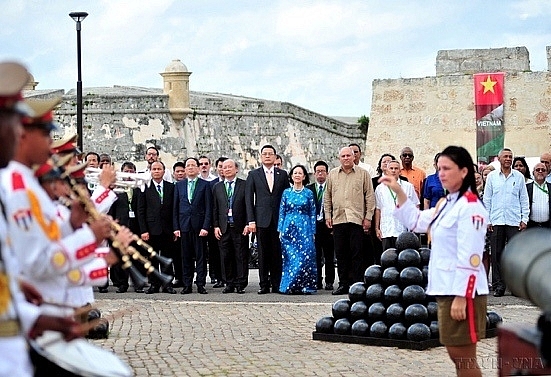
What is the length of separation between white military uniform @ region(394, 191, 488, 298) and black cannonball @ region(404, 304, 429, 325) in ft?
12.4

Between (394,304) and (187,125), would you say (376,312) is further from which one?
(187,125)

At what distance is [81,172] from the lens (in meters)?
8.12

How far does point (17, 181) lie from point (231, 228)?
1372 cm

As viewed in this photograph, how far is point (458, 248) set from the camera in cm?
852

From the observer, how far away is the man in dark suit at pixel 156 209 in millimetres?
19688

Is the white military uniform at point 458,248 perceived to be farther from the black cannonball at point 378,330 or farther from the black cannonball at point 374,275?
the black cannonball at point 374,275

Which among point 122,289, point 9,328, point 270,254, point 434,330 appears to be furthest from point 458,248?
point 122,289

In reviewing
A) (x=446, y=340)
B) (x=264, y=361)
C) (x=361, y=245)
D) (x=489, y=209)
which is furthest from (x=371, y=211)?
(x=446, y=340)

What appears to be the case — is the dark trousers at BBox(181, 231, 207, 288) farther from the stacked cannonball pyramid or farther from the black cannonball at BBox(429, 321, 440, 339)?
the black cannonball at BBox(429, 321, 440, 339)

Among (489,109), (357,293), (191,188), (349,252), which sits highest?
(489,109)

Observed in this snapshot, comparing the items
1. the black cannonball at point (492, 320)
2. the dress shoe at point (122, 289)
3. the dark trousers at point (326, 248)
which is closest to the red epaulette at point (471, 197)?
the black cannonball at point (492, 320)

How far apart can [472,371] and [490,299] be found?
29.6 ft

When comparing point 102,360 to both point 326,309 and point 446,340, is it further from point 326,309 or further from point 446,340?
point 326,309

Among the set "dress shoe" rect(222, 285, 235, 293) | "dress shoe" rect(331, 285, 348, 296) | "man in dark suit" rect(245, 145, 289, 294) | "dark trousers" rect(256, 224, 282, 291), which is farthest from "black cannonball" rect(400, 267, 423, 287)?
"dress shoe" rect(222, 285, 235, 293)
